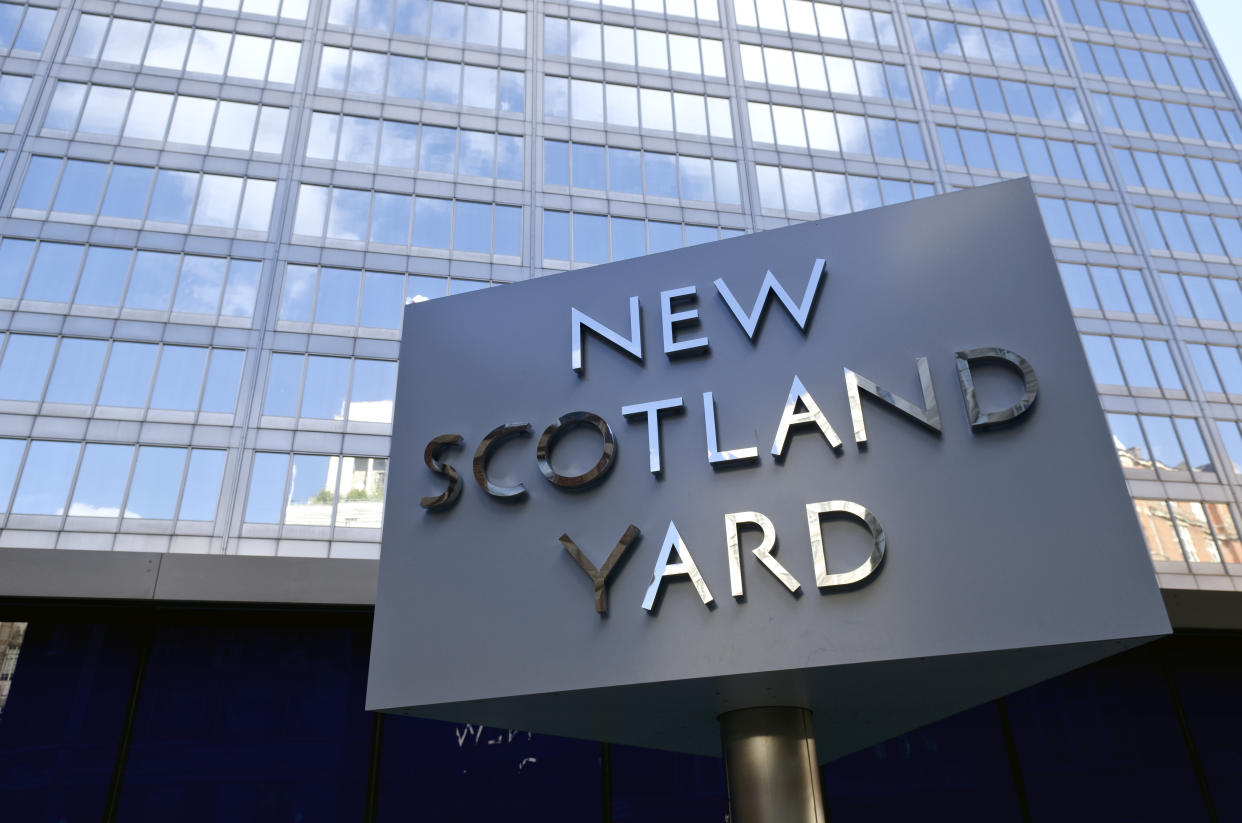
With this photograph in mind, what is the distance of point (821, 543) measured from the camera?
7281 mm

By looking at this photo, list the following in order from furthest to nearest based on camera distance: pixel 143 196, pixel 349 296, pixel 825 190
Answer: pixel 825 190, pixel 349 296, pixel 143 196

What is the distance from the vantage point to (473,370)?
9062 millimetres

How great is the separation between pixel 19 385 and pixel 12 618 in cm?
3145

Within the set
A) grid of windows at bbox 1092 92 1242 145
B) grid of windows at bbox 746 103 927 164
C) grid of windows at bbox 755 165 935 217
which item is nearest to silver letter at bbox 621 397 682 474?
grid of windows at bbox 755 165 935 217

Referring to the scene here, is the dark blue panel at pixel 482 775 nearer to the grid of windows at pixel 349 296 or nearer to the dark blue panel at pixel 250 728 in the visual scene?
the dark blue panel at pixel 250 728

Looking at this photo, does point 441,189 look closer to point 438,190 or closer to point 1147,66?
point 438,190

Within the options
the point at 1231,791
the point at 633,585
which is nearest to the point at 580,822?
the point at 633,585

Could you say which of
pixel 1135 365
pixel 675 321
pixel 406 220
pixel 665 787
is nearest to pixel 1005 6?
pixel 1135 365

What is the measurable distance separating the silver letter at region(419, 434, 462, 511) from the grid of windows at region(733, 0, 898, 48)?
47.4m

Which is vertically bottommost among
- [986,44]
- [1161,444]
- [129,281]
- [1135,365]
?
[1161,444]

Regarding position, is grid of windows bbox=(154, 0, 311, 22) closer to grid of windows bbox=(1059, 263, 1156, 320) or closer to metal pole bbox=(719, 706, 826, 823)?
grid of windows bbox=(1059, 263, 1156, 320)

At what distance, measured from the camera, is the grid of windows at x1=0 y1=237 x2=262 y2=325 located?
3788cm

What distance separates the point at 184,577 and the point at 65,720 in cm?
189

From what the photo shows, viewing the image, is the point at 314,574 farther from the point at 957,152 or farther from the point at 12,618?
the point at 957,152
